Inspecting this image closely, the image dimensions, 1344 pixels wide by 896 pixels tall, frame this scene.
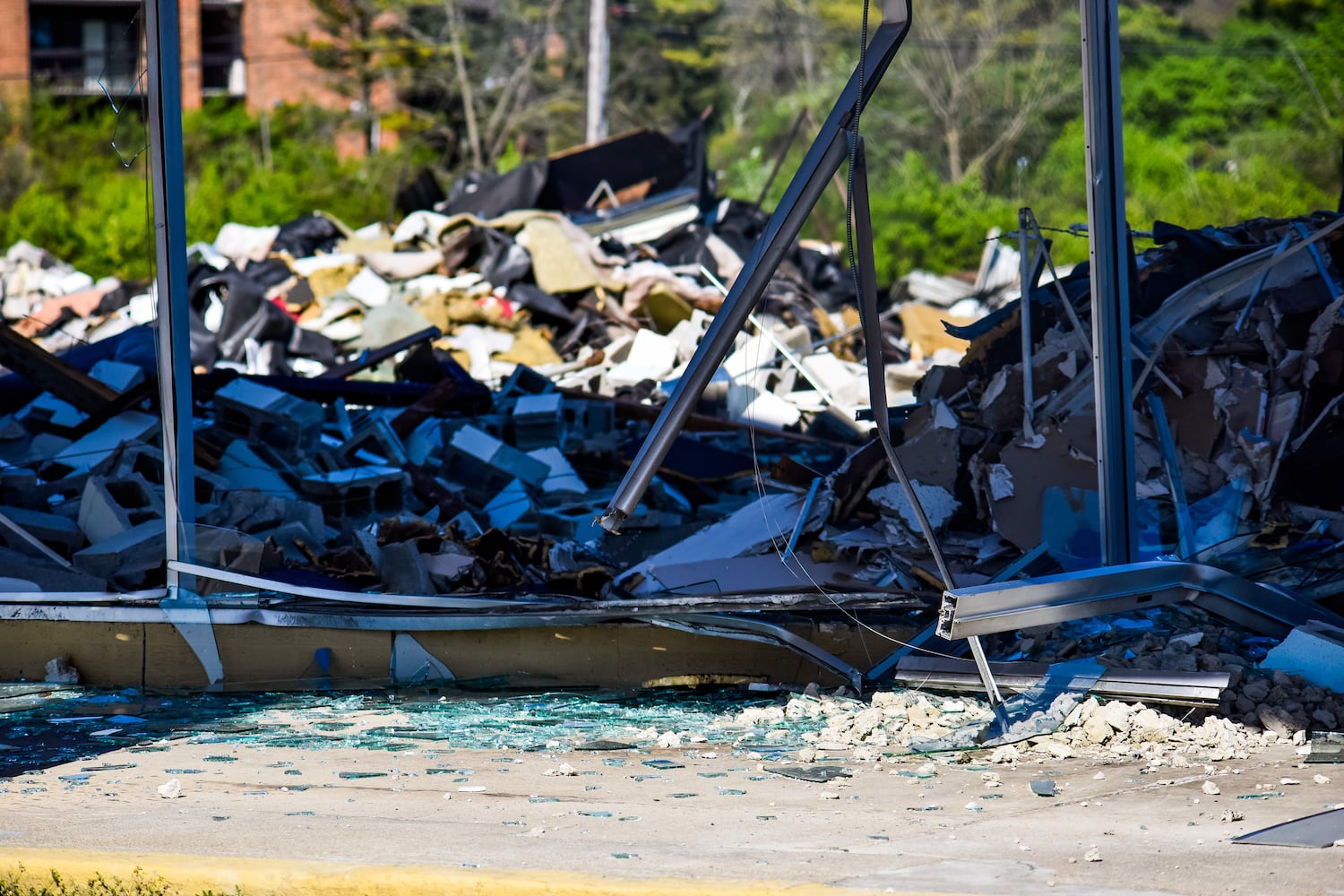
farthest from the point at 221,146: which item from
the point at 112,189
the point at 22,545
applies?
the point at 22,545

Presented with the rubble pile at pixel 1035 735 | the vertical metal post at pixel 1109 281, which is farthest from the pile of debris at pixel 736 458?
the vertical metal post at pixel 1109 281

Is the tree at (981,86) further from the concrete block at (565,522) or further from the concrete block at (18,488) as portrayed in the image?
the concrete block at (18,488)

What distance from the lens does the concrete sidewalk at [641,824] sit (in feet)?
9.29

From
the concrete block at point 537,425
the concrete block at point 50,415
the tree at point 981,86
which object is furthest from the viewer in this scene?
the tree at point 981,86

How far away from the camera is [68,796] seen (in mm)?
3664

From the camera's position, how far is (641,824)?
11.0 feet

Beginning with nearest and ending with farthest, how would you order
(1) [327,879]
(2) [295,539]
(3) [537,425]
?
(1) [327,879] < (2) [295,539] < (3) [537,425]

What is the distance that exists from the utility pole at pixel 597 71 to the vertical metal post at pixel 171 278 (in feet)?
48.2

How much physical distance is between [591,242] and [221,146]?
783 inches

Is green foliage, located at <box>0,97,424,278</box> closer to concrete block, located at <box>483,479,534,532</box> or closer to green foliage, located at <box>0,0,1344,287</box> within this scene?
green foliage, located at <box>0,0,1344,287</box>

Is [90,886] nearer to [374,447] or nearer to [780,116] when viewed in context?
[374,447]

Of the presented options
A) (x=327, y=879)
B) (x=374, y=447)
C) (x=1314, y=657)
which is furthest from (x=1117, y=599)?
(x=374, y=447)

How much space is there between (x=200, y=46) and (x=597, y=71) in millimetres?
17346

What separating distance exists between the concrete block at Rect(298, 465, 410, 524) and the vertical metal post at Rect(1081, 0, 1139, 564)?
377 centimetres
